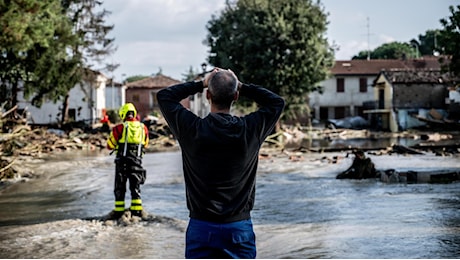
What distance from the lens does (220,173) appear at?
4.18 meters

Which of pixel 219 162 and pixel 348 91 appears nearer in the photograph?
pixel 219 162

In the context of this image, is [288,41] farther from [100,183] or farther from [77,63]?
[100,183]

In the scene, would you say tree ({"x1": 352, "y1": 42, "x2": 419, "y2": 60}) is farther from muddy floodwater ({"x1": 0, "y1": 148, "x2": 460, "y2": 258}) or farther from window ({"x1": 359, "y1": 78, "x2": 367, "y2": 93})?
muddy floodwater ({"x1": 0, "y1": 148, "x2": 460, "y2": 258})

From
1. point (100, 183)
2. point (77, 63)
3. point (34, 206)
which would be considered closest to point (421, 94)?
point (77, 63)

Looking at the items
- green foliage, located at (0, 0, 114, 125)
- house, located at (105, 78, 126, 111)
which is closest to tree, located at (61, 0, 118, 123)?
green foliage, located at (0, 0, 114, 125)

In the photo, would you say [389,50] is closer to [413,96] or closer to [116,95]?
[116,95]

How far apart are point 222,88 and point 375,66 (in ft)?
240

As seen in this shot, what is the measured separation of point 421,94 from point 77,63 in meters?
29.7

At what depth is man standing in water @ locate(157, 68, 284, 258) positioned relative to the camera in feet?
13.6

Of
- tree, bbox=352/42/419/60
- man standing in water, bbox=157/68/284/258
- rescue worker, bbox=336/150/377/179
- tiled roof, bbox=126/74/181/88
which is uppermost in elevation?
tree, bbox=352/42/419/60

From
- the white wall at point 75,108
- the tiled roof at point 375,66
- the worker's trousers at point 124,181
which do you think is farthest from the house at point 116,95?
the worker's trousers at point 124,181

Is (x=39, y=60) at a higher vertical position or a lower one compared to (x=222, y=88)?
higher

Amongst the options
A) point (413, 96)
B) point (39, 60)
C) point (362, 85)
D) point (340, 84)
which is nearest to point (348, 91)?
point (340, 84)

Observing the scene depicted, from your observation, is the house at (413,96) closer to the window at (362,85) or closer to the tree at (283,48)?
the tree at (283,48)
